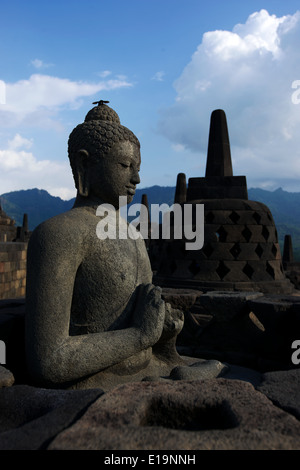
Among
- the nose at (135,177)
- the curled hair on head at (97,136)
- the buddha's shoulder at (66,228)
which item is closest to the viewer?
the buddha's shoulder at (66,228)

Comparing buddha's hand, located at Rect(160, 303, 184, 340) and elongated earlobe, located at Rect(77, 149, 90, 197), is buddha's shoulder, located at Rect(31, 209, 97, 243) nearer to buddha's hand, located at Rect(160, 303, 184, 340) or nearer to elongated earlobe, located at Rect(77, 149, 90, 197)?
elongated earlobe, located at Rect(77, 149, 90, 197)

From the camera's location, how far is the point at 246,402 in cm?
146

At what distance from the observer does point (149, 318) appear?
221cm

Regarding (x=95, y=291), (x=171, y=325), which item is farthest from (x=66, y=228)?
(x=171, y=325)

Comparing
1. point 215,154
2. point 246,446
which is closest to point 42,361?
point 246,446

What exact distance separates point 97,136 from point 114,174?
0.89ft

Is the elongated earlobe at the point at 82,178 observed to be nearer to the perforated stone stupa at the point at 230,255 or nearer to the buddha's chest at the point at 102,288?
the buddha's chest at the point at 102,288

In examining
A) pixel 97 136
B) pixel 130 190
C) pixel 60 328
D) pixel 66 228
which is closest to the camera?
pixel 60 328

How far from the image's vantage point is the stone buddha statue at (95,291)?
2027mm

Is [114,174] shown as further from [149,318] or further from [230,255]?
[230,255]

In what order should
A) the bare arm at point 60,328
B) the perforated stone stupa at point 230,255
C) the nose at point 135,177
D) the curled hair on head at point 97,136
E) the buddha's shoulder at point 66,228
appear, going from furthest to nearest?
the perforated stone stupa at point 230,255 < the nose at point 135,177 < the curled hair on head at point 97,136 < the buddha's shoulder at point 66,228 < the bare arm at point 60,328

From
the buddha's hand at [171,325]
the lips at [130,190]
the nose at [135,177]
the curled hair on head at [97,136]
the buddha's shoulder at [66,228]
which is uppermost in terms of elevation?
the curled hair on head at [97,136]

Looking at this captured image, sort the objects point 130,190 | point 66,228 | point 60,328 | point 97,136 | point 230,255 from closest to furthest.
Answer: point 60,328 → point 66,228 → point 97,136 → point 130,190 → point 230,255

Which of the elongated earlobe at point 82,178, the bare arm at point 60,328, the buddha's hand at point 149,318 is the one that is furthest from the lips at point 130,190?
the buddha's hand at point 149,318
